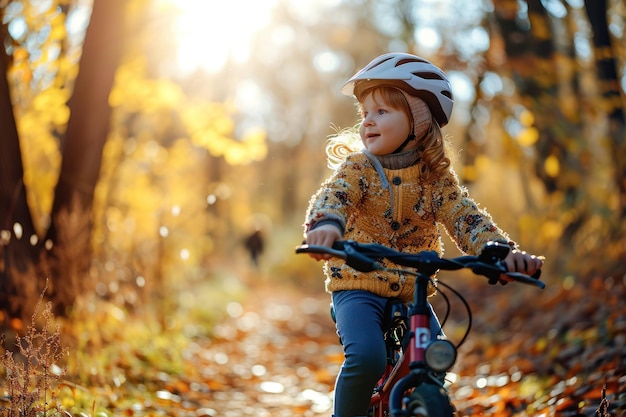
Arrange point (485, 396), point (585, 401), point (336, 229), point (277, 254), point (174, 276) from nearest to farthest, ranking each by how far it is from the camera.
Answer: point (336, 229), point (585, 401), point (485, 396), point (174, 276), point (277, 254)

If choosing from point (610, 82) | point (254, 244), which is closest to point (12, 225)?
point (610, 82)

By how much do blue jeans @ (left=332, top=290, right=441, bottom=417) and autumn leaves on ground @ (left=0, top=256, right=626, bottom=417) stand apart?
1152 mm

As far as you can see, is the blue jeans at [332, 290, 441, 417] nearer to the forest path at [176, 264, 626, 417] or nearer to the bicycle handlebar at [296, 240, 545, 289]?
the bicycle handlebar at [296, 240, 545, 289]

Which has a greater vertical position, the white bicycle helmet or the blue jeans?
the white bicycle helmet

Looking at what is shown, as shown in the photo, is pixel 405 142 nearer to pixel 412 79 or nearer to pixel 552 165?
pixel 412 79

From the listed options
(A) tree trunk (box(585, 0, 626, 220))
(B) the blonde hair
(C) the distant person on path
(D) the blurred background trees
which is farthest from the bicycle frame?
(C) the distant person on path

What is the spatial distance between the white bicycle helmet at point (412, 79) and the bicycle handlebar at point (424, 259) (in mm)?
965

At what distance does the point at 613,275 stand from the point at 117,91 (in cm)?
628

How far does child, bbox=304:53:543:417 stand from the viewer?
311 cm

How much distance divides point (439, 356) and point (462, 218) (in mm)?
868

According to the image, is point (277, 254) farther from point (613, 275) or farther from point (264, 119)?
point (613, 275)

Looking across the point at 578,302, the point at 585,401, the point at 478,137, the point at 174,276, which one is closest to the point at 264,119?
the point at 478,137

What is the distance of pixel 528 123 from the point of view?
8508 millimetres

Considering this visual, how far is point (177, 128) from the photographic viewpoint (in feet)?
45.1
